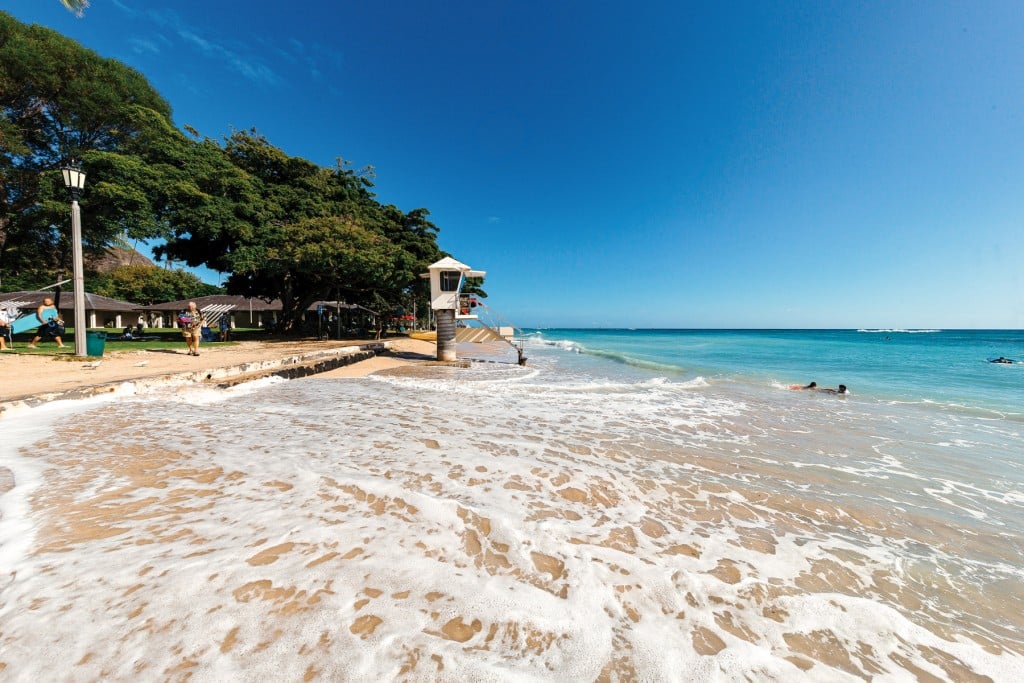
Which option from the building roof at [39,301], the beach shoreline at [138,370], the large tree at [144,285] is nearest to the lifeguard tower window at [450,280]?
the beach shoreline at [138,370]

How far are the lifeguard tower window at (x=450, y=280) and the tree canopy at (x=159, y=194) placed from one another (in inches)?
173

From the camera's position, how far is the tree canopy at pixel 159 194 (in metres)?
15.5

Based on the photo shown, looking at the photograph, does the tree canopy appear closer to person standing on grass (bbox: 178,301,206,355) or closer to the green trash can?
person standing on grass (bbox: 178,301,206,355)

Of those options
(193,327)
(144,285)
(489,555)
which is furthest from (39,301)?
(144,285)

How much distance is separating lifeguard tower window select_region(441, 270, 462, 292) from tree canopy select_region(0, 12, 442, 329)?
14.4ft

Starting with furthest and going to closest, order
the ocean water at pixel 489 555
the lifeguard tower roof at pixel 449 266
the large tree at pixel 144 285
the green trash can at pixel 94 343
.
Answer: the large tree at pixel 144 285
the lifeguard tower roof at pixel 449 266
the green trash can at pixel 94 343
the ocean water at pixel 489 555

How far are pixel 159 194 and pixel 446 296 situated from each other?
13.2 metres

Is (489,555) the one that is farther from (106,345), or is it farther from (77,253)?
(106,345)

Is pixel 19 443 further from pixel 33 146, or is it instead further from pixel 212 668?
pixel 33 146

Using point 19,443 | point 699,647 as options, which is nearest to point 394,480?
point 699,647

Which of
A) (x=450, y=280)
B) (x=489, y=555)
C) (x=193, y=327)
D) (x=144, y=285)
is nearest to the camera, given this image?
(x=489, y=555)

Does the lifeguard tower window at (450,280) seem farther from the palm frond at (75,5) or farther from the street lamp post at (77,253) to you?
the palm frond at (75,5)

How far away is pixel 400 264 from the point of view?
65.1ft

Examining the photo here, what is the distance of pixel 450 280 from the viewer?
15.5 metres
